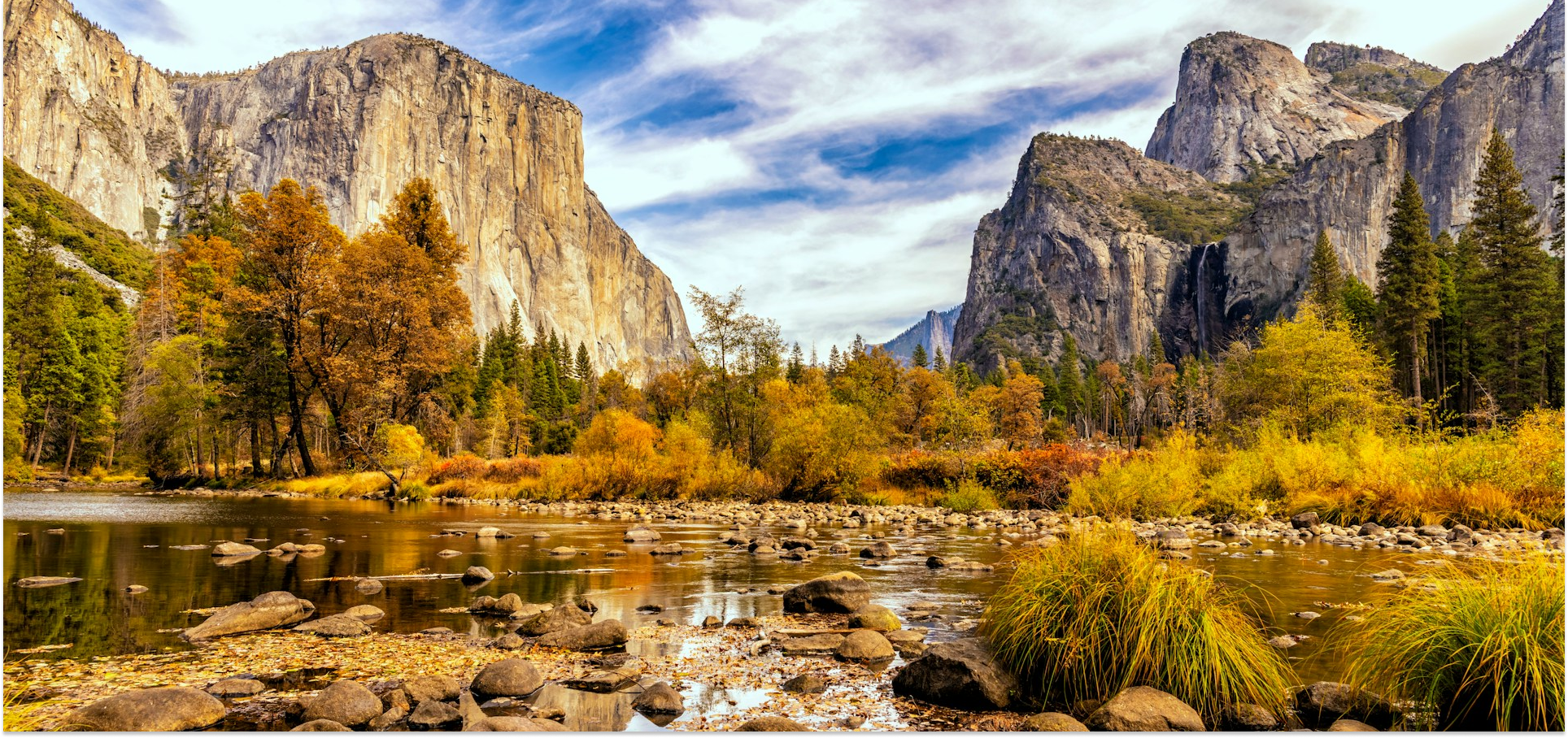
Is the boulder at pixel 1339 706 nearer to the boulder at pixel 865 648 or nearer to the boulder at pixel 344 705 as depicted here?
the boulder at pixel 865 648

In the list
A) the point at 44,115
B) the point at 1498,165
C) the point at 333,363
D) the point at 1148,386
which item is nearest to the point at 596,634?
the point at 333,363

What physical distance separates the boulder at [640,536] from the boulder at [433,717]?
1131cm

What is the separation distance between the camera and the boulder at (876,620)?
849 centimetres

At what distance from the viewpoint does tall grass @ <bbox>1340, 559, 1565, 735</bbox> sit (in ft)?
15.7

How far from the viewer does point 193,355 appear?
3691cm

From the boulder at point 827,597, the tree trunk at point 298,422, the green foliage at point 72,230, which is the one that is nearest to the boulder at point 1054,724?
the boulder at point 827,597

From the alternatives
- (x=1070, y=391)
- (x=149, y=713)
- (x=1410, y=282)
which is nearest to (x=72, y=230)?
(x=149, y=713)

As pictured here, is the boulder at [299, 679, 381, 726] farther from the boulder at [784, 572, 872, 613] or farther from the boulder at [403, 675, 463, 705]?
the boulder at [784, 572, 872, 613]

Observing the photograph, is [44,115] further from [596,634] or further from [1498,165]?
[1498,165]

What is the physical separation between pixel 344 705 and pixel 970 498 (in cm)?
2247

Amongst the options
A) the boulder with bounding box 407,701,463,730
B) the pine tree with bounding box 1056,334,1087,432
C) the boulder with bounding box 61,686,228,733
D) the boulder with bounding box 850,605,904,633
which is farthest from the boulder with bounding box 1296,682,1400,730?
the pine tree with bounding box 1056,334,1087,432

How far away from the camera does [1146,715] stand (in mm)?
5336

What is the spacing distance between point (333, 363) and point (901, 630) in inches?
1254

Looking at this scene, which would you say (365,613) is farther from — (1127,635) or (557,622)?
(1127,635)
